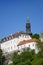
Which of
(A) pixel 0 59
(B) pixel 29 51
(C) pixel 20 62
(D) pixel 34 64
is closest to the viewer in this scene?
(D) pixel 34 64

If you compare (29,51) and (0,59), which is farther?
(0,59)

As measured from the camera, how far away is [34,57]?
232 ft

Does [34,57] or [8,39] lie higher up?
[8,39]

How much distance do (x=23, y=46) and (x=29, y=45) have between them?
2.17m

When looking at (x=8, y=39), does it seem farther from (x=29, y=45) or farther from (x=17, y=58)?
(x=17, y=58)

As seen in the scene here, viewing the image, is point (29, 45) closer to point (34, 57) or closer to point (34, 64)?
point (34, 57)

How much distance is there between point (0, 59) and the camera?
8231cm

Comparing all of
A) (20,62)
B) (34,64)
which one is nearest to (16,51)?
(20,62)

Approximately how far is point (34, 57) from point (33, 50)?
8.19 metres

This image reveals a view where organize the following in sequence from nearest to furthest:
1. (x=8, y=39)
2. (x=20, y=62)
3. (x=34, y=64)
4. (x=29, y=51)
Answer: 1. (x=34, y=64)
2. (x=20, y=62)
3. (x=29, y=51)
4. (x=8, y=39)

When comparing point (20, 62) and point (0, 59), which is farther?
point (0, 59)

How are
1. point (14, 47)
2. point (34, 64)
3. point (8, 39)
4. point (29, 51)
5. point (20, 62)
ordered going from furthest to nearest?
point (8, 39)
point (14, 47)
point (29, 51)
point (20, 62)
point (34, 64)

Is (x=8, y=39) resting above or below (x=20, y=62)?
above

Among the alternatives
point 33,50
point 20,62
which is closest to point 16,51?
point 33,50
